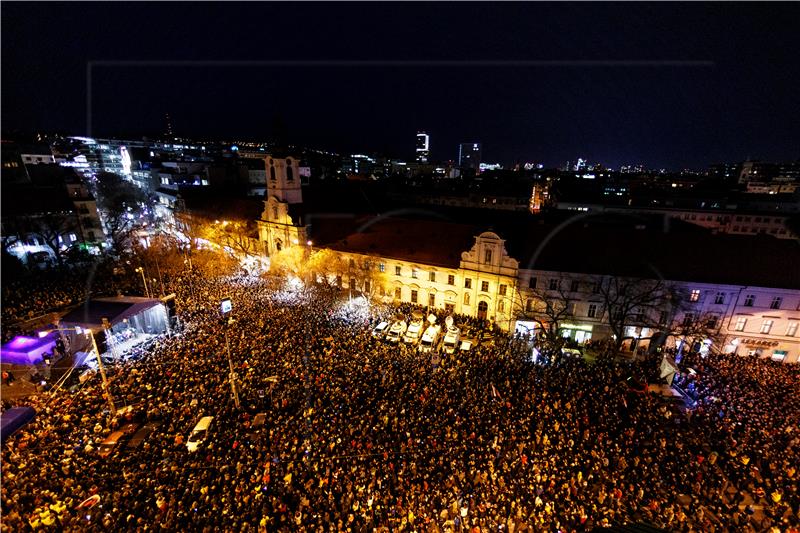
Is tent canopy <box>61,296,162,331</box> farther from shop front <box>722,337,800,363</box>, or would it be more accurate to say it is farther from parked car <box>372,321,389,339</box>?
shop front <box>722,337,800,363</box>

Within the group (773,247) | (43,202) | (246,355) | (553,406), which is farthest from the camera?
(43,202)

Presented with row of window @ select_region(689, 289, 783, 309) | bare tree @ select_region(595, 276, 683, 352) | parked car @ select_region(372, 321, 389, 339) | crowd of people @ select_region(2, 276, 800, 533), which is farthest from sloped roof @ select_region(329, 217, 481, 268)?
row of window @ select_region(689, 289, 783, 309)

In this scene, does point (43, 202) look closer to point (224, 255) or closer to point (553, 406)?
point (224, 255)

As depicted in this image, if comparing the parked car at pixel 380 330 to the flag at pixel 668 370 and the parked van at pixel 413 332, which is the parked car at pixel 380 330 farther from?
the flag at pixel 668 370

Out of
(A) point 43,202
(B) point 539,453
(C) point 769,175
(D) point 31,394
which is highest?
(C) point 769,175

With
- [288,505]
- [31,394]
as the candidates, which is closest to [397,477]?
[288,505]

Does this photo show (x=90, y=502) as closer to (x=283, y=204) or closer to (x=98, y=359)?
(x=98, y=359)

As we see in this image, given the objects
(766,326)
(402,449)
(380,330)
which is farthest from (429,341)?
(766,326)
